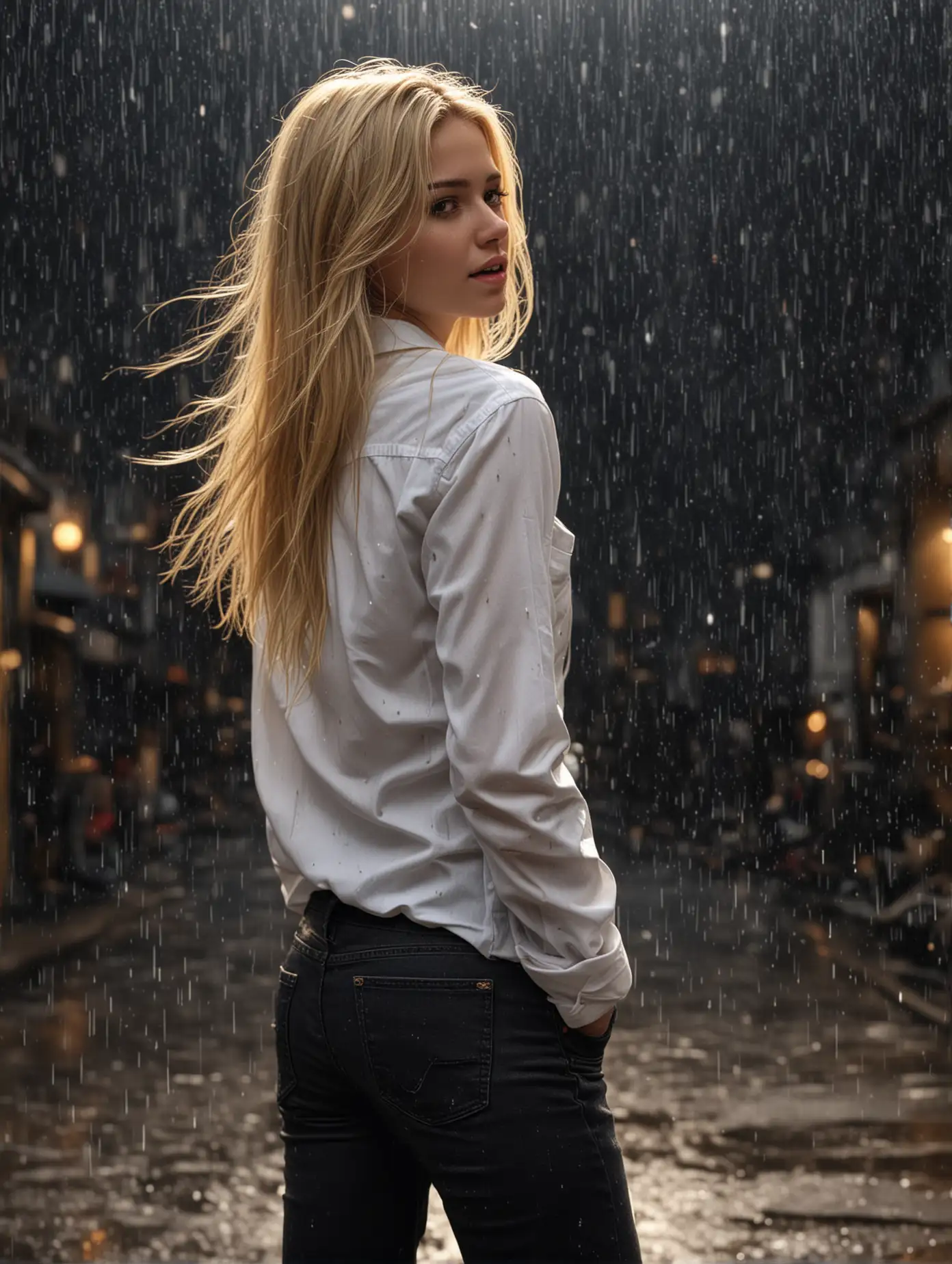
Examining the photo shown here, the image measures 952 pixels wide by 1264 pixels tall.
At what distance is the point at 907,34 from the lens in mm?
4195

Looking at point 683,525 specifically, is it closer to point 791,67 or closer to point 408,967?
point 791,67

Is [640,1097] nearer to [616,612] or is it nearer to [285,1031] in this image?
[616,612]

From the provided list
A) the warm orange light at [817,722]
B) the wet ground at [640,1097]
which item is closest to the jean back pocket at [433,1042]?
the wet ground at [640,1097]

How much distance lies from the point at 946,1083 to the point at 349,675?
3.61 m

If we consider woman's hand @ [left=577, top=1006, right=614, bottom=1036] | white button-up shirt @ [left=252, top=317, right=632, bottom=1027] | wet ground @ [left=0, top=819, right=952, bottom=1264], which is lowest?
wet ground @ [left=0, top=819, right=952, bottom=1264]

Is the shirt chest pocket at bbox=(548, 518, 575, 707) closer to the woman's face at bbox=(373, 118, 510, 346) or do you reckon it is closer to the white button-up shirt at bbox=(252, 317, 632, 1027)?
the white button-up shirt at bbox=(252, 317, 632, 1027)

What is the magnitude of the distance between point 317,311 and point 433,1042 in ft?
1.08

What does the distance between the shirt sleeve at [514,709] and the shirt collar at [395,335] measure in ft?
0.28

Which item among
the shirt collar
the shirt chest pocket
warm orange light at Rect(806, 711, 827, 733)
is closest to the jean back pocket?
the shirt chest pocket

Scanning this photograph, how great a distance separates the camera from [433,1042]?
0.59 meters

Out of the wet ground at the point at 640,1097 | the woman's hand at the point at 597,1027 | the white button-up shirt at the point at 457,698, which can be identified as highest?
the white button-up shirt at the point at 457,698

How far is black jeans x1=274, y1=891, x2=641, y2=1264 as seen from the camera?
0.59 m

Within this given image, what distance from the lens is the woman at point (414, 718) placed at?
0.59 m

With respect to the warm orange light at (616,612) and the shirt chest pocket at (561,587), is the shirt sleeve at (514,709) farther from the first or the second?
the warm orange light at (616,612)
